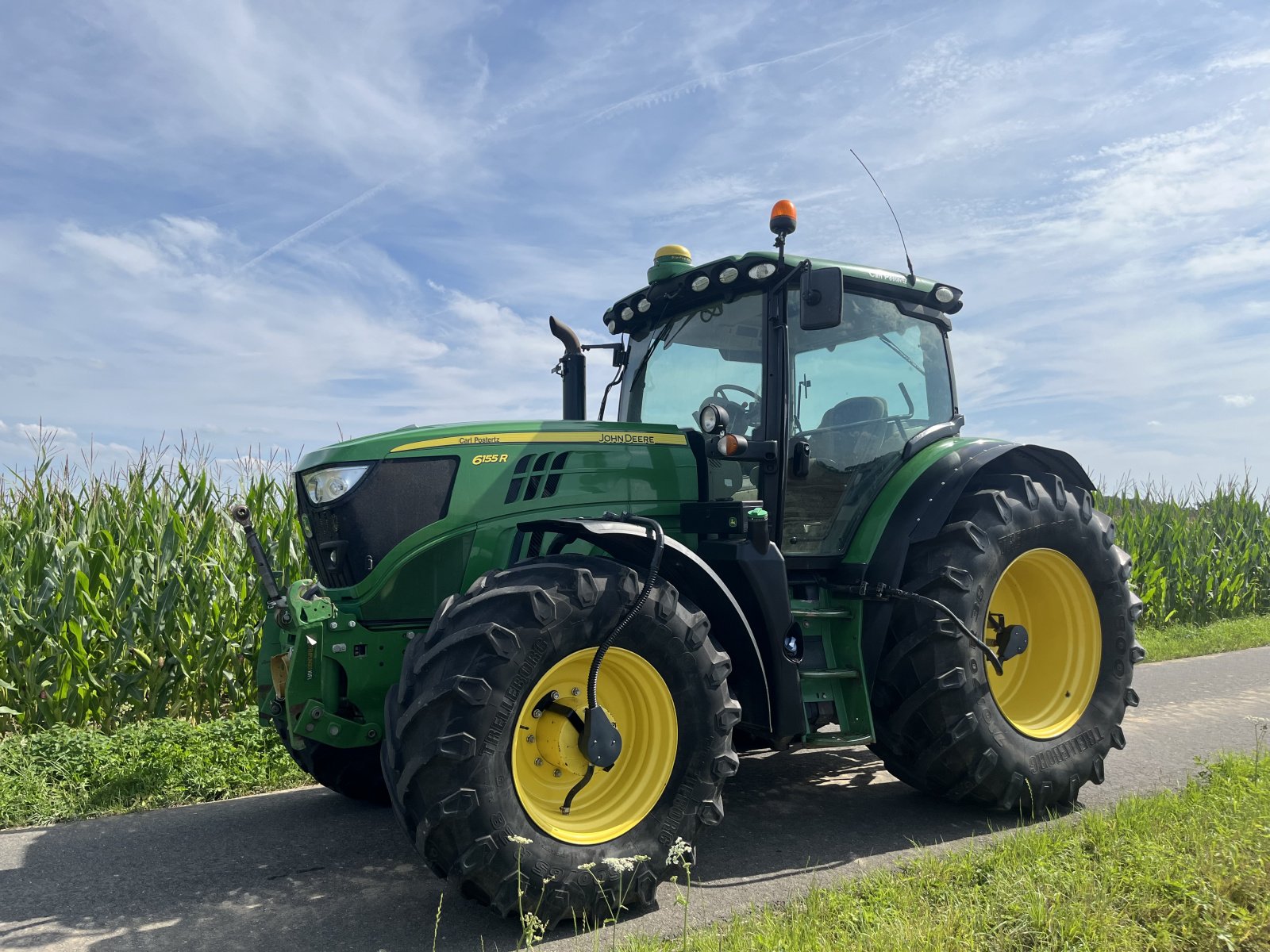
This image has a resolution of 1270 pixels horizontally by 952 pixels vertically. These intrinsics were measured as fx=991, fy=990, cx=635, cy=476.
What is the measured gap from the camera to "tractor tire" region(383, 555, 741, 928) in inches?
126

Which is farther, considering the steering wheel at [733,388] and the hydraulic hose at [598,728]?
the steering wheel at [733,388]

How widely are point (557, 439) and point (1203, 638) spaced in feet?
Result: 32.0

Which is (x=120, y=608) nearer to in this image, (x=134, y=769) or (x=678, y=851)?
(x=134, y=769)

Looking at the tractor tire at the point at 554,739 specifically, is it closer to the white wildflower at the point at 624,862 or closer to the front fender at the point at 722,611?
the white wildflower at the point at 624,862

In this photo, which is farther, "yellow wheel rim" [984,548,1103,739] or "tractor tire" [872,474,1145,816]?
"yellow wheel rim" [984,548,1103,739]

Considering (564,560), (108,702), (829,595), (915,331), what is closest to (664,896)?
(564,560)

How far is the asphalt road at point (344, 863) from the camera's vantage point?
3359 mm

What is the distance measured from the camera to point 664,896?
3680 mm

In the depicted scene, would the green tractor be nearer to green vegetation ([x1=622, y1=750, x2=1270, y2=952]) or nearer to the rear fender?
the rear fender

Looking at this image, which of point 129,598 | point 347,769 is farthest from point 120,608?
point 347,769

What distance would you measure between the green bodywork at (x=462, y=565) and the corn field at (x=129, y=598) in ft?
7.21

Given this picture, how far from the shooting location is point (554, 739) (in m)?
3.57

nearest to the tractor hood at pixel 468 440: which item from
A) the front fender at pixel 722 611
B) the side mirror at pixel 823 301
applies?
the front fender at pixel 722 611

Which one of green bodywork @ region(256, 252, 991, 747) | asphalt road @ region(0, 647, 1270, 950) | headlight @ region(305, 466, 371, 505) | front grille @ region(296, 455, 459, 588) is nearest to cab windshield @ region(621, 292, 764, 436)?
green bodywork @ region(256, 252, 991, 747)
